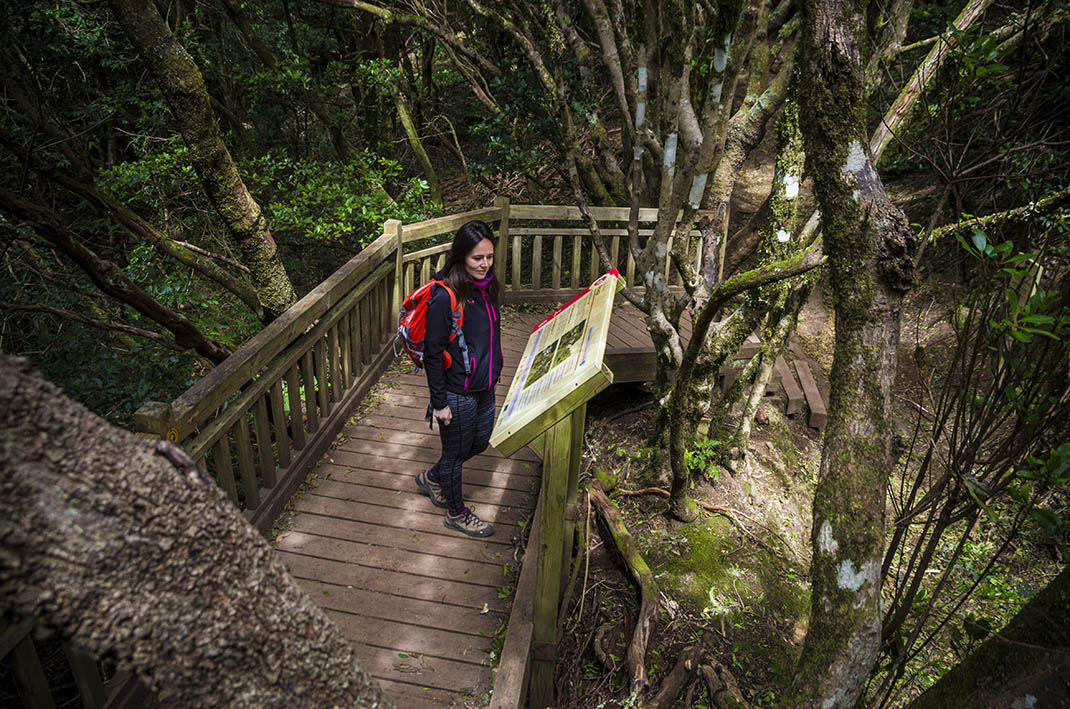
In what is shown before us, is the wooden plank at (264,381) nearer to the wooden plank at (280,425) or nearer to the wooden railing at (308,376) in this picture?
the wooden railing at (308,376)

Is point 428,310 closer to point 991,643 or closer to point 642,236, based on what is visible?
point 991,643

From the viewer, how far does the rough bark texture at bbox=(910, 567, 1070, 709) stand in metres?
1.49

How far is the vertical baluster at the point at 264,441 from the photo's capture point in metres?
3.48

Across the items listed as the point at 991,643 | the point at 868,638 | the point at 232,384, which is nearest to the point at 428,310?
the point at 232,384

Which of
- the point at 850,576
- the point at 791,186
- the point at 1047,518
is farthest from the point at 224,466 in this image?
the point at 791,186

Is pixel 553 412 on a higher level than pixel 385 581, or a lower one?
higher

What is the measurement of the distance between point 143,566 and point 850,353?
79.7 inches

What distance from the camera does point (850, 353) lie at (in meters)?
2.06

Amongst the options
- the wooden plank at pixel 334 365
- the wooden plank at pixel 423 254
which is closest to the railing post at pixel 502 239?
the wooden plank at pixel 423 254

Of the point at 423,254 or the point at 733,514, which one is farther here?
the point at 423,254

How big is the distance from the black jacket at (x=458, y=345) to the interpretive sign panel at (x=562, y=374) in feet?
0.79

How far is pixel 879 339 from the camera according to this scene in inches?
79.1

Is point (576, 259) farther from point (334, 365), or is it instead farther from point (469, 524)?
point (469, 524)

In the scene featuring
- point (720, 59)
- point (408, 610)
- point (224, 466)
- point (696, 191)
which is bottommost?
point (408, 610)
